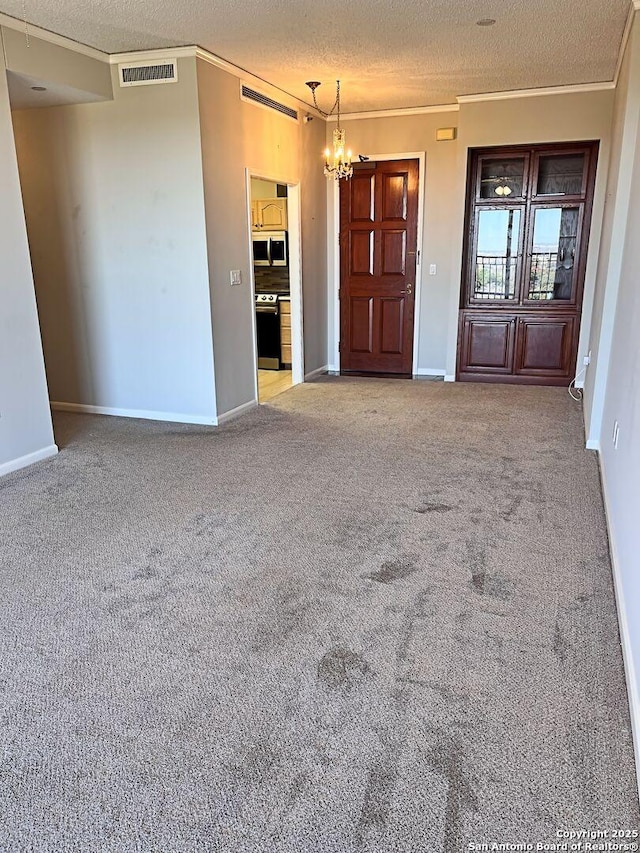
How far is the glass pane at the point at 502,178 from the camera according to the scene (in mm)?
6305

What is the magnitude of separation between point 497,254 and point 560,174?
960 mm

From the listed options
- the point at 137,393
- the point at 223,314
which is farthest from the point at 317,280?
the point at 137,393

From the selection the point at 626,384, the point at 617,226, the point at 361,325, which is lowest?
the point at 361,325

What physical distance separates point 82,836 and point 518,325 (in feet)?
20.0

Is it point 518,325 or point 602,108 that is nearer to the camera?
point 602,108

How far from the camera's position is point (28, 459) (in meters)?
4.36

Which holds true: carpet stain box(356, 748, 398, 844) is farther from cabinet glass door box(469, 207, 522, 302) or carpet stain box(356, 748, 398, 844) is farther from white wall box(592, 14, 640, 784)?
cabinet glass door box(469, 207, 522, 302)

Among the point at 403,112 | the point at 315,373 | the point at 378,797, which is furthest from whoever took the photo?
the point at 315,373

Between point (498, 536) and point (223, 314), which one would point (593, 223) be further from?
point (498, 536)

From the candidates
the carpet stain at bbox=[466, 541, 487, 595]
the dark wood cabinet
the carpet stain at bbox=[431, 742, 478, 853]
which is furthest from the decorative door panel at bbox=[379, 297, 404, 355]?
the carpet stain at bbox=[431, 742, 478, 853]

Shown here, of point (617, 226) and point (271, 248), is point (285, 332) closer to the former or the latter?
point (271, 248)

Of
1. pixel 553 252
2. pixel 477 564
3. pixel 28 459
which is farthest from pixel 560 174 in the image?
pixel 28 459

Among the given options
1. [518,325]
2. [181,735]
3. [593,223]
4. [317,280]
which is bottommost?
[181,735]

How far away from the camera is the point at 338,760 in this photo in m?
1.78
